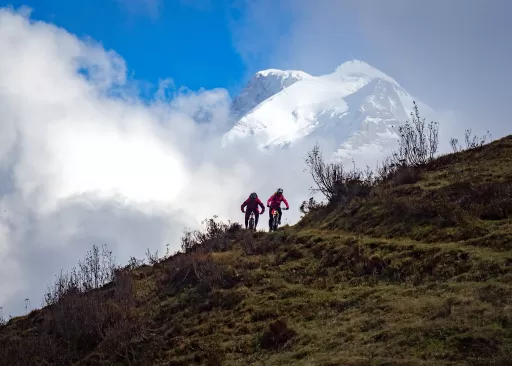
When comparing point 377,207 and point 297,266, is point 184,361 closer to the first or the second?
point 297,266

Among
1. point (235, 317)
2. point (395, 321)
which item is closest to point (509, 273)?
point (395, 321)

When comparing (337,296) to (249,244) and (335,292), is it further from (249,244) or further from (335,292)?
(249,244)

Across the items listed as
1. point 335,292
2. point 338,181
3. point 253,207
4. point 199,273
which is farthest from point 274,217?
point 335,292

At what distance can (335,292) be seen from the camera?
12.7m

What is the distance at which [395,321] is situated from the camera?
31.7 ft

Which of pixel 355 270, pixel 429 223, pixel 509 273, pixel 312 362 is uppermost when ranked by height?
pixel 429 223

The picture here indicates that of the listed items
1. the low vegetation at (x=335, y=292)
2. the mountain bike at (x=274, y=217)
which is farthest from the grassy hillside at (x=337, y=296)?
the mountain bike at (x=274, y=217)

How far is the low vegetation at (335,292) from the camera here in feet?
29.8

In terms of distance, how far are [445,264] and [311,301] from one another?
10.5 feet

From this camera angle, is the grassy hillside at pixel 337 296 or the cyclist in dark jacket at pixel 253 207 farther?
the cyclist in dark jacket at pixel 253 207

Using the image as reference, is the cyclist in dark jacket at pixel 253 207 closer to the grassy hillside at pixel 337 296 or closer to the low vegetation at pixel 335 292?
the low vegetation at pixel 335 292

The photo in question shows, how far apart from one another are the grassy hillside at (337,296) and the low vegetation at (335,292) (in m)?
0.04

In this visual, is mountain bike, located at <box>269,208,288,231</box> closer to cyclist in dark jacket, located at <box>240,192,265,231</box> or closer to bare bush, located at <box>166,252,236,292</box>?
cyclist in dark jacket, located at <box>240,192,265,231</box>

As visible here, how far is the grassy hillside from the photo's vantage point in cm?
899
